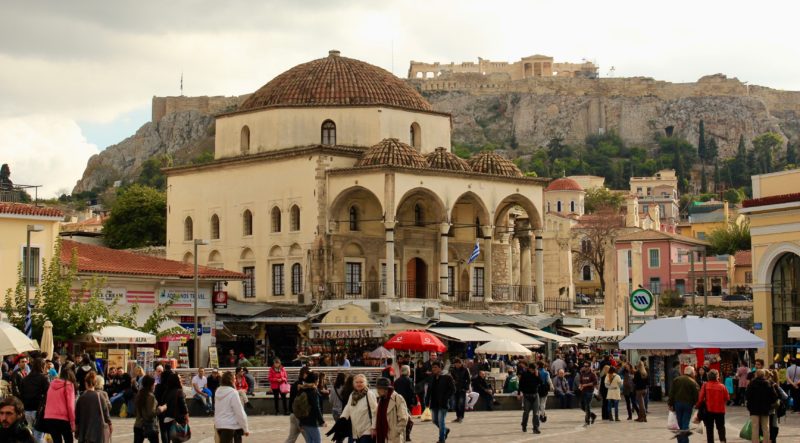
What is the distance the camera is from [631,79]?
7574 inches

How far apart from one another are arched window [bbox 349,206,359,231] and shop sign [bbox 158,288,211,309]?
23.5ft

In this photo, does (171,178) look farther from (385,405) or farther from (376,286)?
(385,405)

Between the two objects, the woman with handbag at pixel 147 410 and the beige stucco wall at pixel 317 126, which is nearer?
the woman with handbag at pixel 147 410

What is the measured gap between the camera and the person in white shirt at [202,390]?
1199 inches

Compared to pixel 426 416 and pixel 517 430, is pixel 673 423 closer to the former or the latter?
pixel 517 430

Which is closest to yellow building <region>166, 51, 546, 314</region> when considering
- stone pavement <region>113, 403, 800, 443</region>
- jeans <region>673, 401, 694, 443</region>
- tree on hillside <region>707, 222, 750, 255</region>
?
stone pavement <region>113, 403, 800, 443</region>

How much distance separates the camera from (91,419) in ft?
60.6

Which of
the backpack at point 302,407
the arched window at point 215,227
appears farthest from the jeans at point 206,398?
the arched window at point 215,227

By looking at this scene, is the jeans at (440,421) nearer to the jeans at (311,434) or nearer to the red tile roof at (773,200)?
the jeans at (311,434)

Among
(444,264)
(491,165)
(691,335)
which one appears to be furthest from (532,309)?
(691,335)

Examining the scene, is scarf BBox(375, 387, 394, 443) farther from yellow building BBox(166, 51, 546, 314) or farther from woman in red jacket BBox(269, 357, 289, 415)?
yellow building BBox(166, 51, 546, 314)

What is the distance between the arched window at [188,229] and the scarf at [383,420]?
1595 inches

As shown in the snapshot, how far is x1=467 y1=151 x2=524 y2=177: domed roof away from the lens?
183 ft

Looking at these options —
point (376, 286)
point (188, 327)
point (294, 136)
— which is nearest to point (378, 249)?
point (376, 286)
